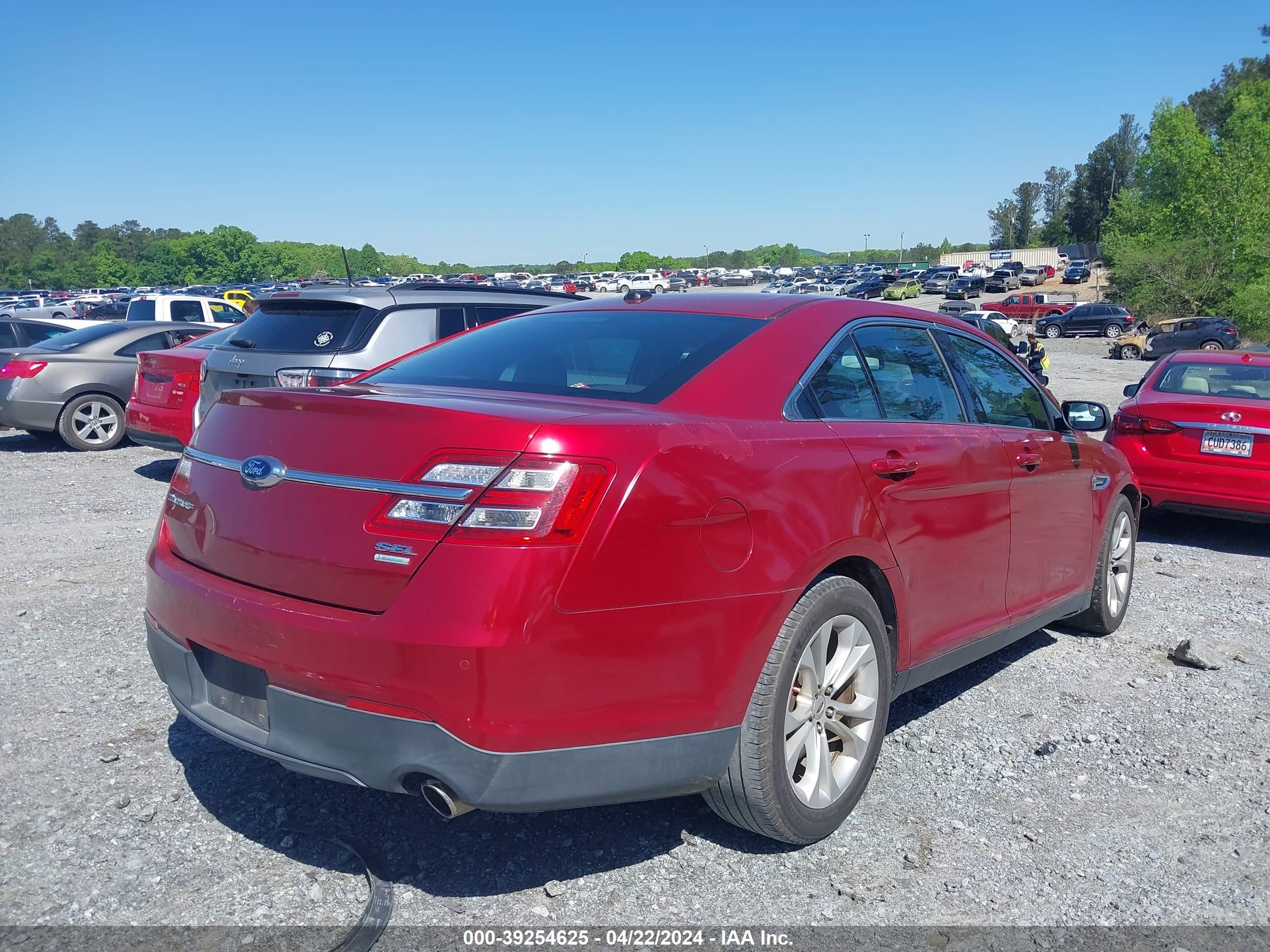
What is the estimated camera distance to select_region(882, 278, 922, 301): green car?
7394cm

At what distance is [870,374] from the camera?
12.5 ft

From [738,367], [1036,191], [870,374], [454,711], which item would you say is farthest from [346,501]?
[1036,191]

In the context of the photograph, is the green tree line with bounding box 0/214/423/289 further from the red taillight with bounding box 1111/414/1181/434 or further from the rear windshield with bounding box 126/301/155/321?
the red taillight with bounding box 1111/414/1181/434

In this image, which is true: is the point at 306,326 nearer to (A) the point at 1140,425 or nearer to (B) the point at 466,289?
(B) the point at 466,289

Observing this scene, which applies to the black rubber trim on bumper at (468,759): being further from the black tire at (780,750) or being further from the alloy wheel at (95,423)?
the alloy wheel at (95,423)

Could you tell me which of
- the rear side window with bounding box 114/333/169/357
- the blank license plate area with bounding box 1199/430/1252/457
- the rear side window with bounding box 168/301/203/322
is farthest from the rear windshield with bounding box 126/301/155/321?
the blank license plate area with bounding box 1199/430/1252/457

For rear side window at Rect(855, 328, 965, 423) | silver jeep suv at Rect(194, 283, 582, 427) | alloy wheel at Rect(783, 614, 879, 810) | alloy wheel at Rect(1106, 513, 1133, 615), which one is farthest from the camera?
silver jeep suv at Rect(194, 283, 582, 427)

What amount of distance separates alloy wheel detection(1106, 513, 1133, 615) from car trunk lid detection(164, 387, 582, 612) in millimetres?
3821

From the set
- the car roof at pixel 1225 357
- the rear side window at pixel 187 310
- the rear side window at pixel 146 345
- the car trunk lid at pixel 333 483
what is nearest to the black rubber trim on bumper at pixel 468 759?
the car trunk lid at pixel 333 483

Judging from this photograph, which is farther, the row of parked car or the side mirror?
the side mirror

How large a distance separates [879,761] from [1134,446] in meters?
5.16

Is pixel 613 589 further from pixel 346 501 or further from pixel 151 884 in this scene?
pixel 151 884

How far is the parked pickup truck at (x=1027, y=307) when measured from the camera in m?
54.7

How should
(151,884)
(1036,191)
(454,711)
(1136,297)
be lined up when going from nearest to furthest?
(454,711)
(151,884)
(1136,297)
(1036,191)
